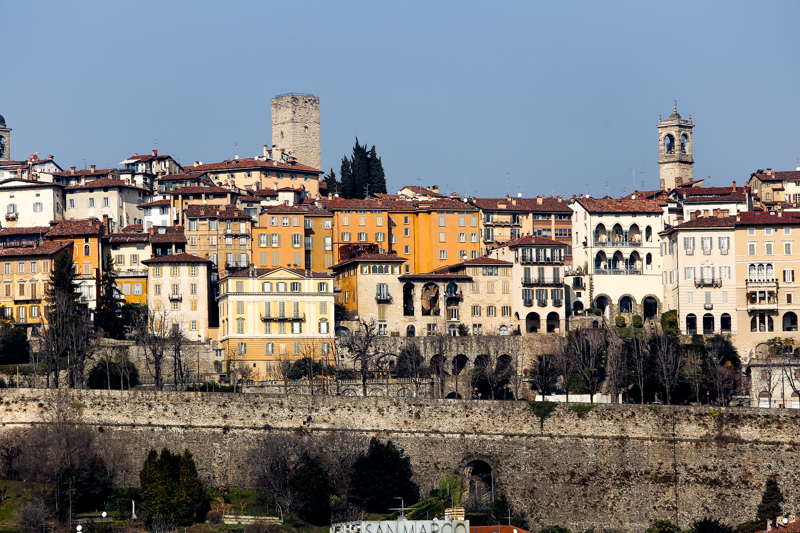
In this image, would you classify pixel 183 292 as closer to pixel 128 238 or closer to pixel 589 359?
pixel 128 238

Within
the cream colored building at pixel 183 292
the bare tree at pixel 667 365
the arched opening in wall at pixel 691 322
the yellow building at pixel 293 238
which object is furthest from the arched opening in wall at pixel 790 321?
the cream colored building at pixel 183 292

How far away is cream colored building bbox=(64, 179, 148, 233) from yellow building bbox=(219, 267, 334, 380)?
2252cm

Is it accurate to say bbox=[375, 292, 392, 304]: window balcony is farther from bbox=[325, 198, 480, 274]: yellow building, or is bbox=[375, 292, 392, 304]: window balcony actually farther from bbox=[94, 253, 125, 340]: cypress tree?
bbox=[94, 253, 125, 340]: cypress tree

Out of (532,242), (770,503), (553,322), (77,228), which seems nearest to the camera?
(770,503)

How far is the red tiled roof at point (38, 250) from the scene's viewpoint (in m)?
91.8

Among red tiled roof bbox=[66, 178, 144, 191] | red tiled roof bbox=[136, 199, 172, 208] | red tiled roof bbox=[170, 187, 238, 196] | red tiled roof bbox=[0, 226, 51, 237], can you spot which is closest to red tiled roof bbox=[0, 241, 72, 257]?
red tiled roof bbox=[0, 226, 51, 237]

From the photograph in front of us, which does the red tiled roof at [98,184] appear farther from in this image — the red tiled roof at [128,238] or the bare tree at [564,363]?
the bare tree at [564,363]

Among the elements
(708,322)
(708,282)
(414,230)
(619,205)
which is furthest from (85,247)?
(708,322)

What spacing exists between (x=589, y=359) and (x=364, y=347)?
12.8 meters

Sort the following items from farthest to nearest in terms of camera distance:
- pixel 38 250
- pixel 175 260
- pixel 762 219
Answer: pixel 38 250, pixel 762 219, pixel 175 260

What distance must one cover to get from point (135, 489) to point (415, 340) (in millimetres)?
26191

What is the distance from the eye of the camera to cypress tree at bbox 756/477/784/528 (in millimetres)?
66731

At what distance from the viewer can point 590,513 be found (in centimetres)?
Answer: 6781

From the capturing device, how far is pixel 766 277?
90.2 m
